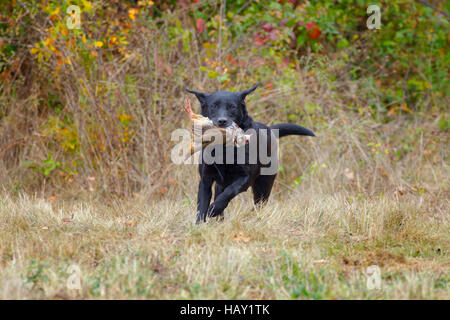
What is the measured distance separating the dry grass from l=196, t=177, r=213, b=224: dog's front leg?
0.10 meters

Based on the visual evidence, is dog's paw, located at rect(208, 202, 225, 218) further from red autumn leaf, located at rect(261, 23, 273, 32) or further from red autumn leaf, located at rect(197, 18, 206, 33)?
red autumn leaf, located at rect(261, 23, 273, 32)

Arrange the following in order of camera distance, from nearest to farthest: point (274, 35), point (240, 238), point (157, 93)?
point (240, 238) → point (157, 93) → point (274, 35)

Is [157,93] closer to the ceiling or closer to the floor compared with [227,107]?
closer to the ceiling

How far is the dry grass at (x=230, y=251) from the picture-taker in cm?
318

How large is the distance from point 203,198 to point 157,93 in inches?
88.2

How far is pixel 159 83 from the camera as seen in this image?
6934mm

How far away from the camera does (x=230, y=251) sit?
11.8 ft

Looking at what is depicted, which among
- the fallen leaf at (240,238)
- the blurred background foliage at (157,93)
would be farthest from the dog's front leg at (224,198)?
the blurred background foliage at (157,93)

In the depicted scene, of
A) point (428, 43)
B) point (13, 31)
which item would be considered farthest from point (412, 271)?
point (428, 43)

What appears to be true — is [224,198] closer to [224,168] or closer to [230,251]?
[224,168]

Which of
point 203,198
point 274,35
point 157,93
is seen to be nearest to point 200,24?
point 274,35

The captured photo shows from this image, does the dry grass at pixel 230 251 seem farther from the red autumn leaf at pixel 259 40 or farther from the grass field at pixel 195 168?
the red autumn leaf at pixel 259 40

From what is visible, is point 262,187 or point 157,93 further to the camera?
point 157,93

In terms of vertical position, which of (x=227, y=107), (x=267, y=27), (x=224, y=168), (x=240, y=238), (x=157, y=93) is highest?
(x=267, y=27)
